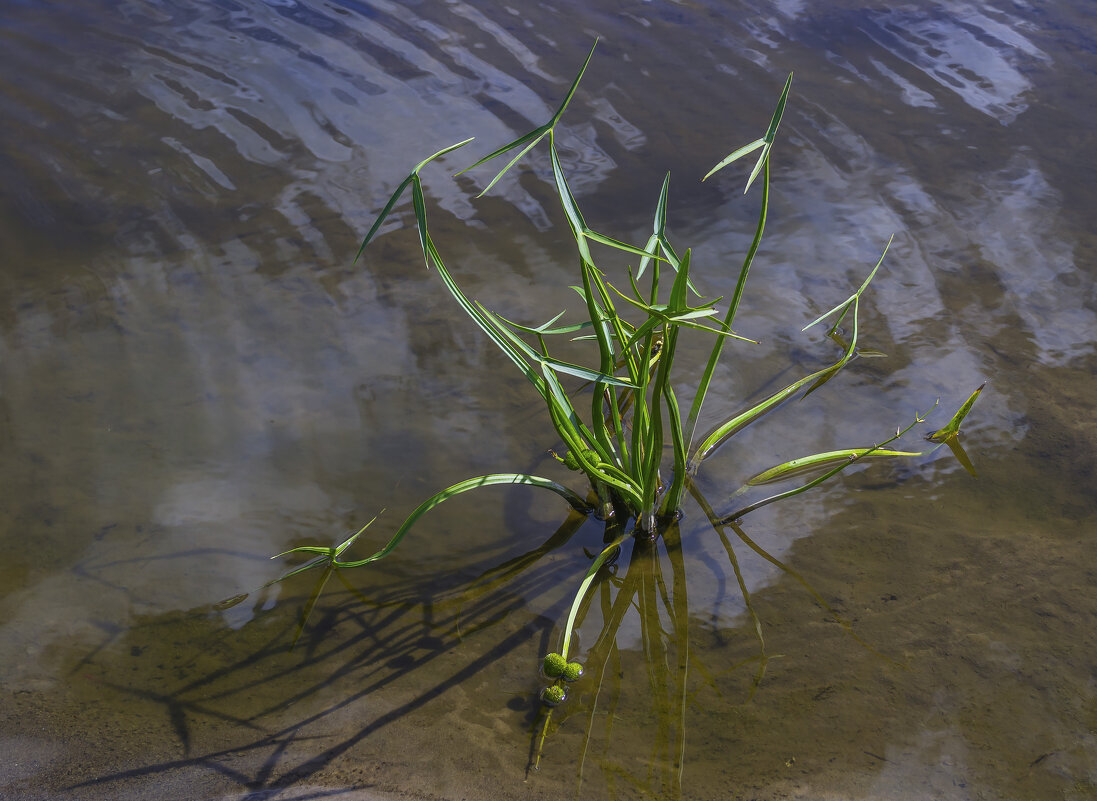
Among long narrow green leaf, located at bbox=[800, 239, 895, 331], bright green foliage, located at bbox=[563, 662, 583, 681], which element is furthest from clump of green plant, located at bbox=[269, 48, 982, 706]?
long narrow green leaf, located at bbox=[800, 239, 895, 331]

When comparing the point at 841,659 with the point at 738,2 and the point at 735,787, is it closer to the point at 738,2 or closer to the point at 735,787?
the point at 735,787

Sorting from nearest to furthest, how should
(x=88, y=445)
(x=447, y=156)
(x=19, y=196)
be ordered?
(x=88, y=445), (x=19, y=196), (x=447, y=156)

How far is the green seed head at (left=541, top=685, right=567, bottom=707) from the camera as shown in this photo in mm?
1586

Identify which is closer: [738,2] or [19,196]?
[19,196]

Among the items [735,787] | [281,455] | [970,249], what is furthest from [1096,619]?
[281,455]

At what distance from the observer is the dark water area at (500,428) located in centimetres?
155

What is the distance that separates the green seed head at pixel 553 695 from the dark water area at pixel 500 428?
0.04 meters

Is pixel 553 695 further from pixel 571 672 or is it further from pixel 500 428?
pixel 500 428

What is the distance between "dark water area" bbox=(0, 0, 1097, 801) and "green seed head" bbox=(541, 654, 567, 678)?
0.06 metres

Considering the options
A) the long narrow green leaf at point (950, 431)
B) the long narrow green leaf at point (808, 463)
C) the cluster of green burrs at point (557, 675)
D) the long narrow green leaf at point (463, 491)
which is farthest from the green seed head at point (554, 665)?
the long narrow green leaf at point (950, 431)

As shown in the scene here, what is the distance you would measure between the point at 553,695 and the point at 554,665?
53 millimetres

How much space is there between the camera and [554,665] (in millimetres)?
1604

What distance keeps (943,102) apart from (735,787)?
3144 millimetres

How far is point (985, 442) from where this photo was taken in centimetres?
215
